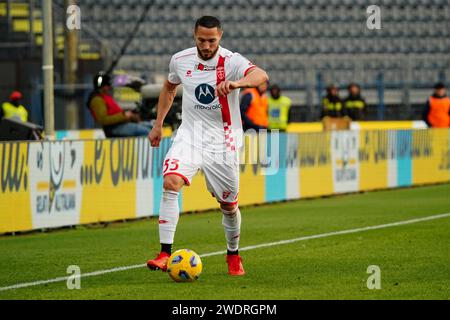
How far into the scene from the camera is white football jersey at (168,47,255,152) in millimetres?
9453

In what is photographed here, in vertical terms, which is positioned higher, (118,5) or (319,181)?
(118,5)

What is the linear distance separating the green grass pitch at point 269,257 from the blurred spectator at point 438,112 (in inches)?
342

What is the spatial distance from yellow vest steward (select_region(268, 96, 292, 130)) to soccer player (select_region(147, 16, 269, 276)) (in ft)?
51.2

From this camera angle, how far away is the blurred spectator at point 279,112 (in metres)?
25.3

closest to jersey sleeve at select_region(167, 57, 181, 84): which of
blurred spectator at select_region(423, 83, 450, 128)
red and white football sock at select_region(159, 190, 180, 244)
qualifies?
red and white football sock at select_region(159, 190, 180, 244)

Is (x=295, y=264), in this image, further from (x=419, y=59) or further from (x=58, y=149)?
(x=419, y=59)

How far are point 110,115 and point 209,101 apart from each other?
374 inches

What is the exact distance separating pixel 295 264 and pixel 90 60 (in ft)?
61.7

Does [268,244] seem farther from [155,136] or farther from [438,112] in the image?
[438,112]

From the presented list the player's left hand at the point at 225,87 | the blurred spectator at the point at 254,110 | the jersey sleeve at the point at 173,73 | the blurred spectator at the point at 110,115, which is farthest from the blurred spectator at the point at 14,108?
the player's left hand at the point at 225,87

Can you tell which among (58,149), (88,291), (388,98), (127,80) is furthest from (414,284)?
(388,98)

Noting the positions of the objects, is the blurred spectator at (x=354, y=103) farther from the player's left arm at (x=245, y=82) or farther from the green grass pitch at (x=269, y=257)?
the player's left arm at (x=245, y=82)
